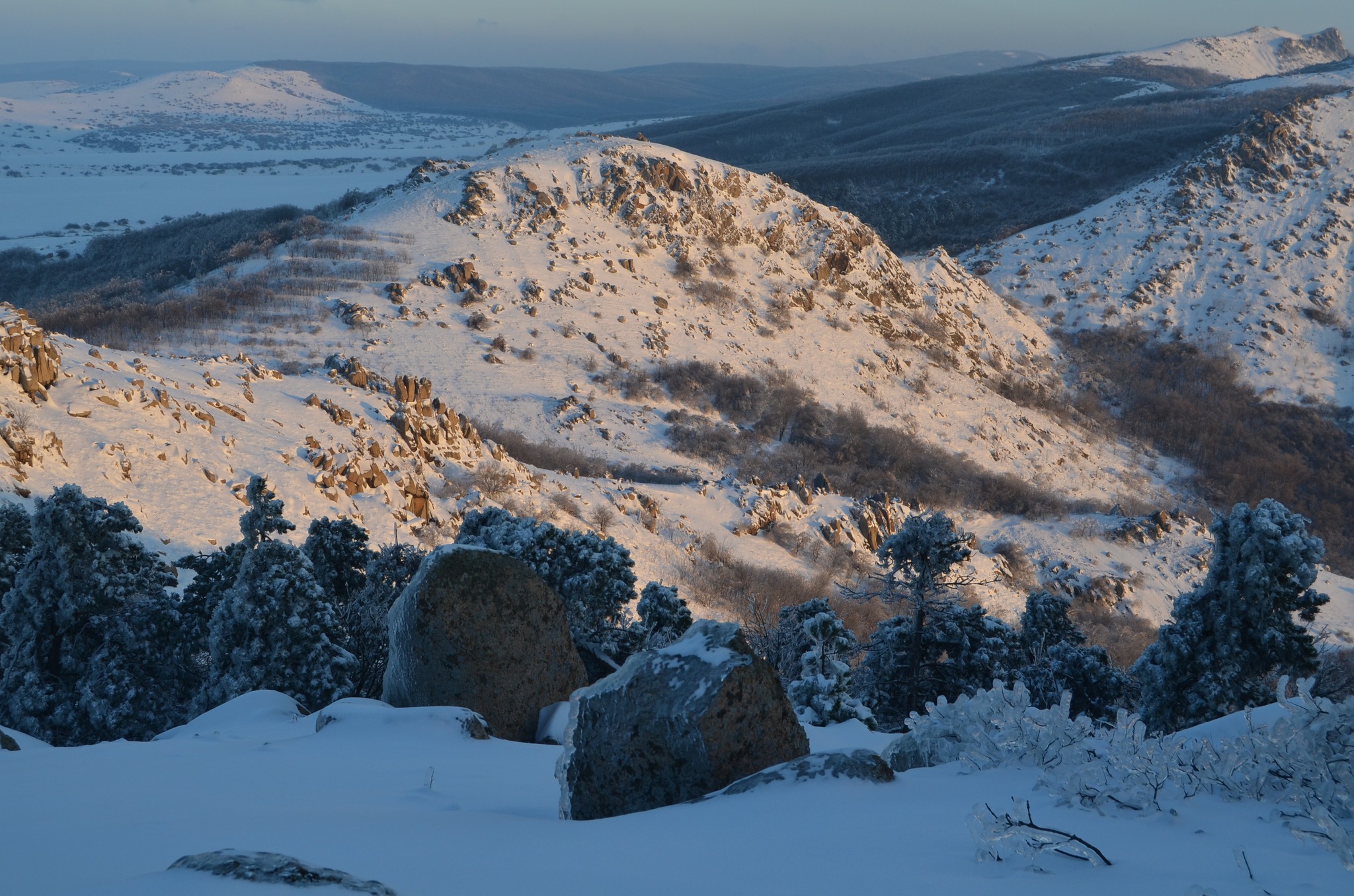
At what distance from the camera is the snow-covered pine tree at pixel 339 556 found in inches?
746

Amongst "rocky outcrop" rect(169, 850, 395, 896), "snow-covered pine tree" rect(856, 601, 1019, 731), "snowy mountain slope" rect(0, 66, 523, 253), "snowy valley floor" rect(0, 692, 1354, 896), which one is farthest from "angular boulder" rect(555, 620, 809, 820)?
"snowy mountain slope" rect(0, 66, 523, 253)

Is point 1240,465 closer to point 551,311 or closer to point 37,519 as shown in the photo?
point 551,311

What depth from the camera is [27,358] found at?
22.6 metres

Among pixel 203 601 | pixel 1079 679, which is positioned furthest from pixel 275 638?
pixel 1079 679

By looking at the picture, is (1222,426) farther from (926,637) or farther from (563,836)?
(563,836)

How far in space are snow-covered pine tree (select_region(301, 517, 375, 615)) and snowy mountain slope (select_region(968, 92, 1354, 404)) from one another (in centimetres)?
5587

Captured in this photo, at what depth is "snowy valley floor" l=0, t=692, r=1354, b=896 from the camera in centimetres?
412

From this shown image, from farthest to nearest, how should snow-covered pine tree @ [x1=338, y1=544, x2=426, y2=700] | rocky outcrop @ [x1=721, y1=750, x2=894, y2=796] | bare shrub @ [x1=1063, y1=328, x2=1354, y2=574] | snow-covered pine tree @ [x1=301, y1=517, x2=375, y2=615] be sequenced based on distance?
1. bare shrub @ [x1=1063, y1=328, x2=1354, y2=574]
2. snow-covered pine tree @ [x1=301, y1=517, x2=375, y2=615]
3. snow-covered pine tree @ [x1=338, y1=544, x2=426, y2=700]
4. rocky outcrop @ [x1=721, y1=750, x2=894, y2=796]

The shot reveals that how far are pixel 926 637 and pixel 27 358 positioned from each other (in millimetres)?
23901

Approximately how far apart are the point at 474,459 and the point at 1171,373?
4765 centimetres

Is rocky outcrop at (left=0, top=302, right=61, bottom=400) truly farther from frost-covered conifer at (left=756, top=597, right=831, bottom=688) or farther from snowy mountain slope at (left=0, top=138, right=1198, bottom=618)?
frost-covered conifer at (left=756, top=597, right=831, bottom=688)

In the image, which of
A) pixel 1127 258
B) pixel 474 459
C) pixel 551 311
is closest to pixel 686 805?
pixel 474 459

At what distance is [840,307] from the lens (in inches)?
2106

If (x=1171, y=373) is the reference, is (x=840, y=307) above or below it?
above
